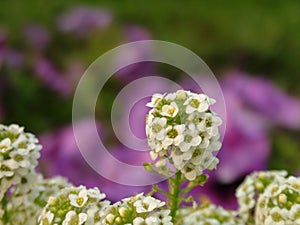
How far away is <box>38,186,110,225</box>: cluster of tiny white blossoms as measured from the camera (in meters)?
0.70

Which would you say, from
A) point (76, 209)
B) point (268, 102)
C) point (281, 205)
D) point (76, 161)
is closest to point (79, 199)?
point (76, 209)

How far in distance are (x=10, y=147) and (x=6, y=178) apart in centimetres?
4

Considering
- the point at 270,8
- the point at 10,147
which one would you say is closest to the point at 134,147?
the point at 10,147

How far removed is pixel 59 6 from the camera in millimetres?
2707

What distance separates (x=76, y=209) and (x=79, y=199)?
0.01 meters

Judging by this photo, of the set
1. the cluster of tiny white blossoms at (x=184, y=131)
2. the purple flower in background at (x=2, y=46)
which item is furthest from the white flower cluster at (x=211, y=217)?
the purple flower in background at (x=2, y=46)

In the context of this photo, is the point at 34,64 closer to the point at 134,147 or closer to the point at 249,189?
the point at 134,147

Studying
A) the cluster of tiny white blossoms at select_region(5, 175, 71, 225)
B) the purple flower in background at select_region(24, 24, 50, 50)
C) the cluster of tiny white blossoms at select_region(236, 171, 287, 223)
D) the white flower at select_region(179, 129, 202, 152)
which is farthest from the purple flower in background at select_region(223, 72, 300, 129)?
the white flower at select_region(179, 129, 202, 152)

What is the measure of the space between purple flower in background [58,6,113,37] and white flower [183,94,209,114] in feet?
5.29

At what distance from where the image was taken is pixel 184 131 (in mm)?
698

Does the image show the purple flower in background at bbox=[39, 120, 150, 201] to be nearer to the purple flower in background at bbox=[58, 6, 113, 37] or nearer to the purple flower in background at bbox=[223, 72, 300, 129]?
the purple flower in background at bbox=[223, 72, 300, 129]

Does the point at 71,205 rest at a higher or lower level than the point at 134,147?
lower

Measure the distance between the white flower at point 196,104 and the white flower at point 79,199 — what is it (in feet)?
0.42

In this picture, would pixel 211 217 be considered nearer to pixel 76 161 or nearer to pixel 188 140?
pixel 188 140
